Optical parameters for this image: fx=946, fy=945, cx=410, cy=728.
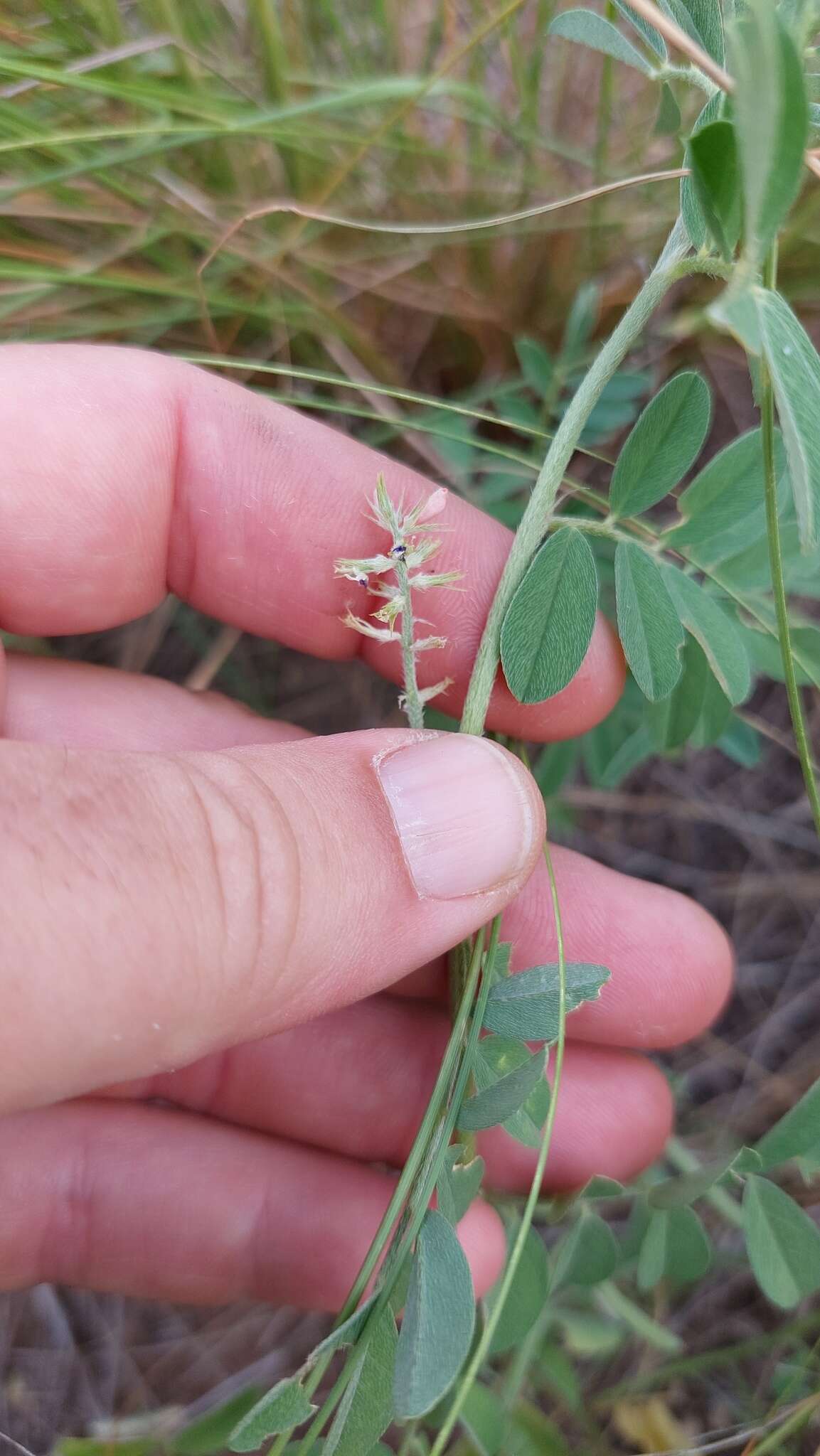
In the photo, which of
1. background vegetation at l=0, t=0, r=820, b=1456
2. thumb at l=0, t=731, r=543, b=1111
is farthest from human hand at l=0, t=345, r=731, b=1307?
background vegetation at l=0, t=0, r=820, b=1456

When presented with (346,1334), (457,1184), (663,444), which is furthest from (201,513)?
(346,1334)

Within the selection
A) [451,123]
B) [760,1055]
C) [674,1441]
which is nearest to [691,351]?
→ [451,123]

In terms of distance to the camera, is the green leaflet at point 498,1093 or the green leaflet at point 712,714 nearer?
the green leaflet at point 498,1093

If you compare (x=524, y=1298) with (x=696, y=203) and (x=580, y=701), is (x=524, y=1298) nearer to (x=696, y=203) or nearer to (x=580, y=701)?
(x=580, y=701)

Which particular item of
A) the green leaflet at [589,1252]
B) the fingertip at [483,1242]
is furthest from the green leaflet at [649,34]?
the fingertip at [483,1242]

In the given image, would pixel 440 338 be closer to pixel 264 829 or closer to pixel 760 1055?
pixel 264 829

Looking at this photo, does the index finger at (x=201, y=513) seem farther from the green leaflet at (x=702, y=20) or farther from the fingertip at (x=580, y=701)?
the green leaflet at (x=702, y=20)

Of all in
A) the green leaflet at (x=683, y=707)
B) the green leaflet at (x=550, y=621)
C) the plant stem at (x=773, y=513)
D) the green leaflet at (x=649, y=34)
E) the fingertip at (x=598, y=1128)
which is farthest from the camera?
the fingertip at (x=598, y=1128)
